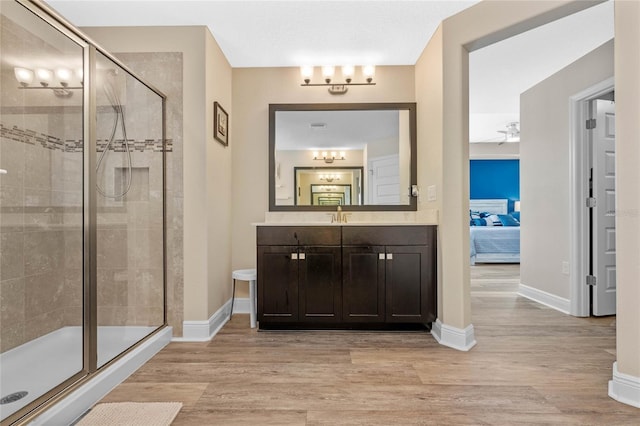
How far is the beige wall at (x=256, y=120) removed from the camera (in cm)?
339

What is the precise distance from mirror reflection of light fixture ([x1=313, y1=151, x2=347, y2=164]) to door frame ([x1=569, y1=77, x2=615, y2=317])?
2.15 m

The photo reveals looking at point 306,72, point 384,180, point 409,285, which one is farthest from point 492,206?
point 306,72

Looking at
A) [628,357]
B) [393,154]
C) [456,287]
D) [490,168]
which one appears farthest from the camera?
[490,168]

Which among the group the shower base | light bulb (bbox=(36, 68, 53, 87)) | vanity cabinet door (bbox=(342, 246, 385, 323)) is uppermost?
light bulb (bbox=(36, 68, 53, 87))

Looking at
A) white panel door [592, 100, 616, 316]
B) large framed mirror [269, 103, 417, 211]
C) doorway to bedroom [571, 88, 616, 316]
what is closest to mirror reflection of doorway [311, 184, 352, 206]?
large framed mirror [269, 103, 417, 211]

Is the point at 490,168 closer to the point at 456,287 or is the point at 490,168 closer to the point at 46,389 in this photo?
the point at 456,287

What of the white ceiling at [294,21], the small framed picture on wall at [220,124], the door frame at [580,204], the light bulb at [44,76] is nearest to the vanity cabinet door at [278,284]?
the small framed picture on wall at [220,124]

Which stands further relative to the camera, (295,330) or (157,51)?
(295,330)

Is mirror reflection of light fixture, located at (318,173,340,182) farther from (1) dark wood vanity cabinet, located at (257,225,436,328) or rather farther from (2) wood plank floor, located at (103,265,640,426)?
(2) wood plank floor, located at (103,265,640,426)

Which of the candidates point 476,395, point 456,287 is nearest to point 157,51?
point 456,287

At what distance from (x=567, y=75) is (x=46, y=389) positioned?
457cm

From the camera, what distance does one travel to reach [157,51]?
271cm

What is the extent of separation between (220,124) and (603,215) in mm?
3553

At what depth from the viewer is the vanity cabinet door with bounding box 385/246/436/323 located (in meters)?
2.79
